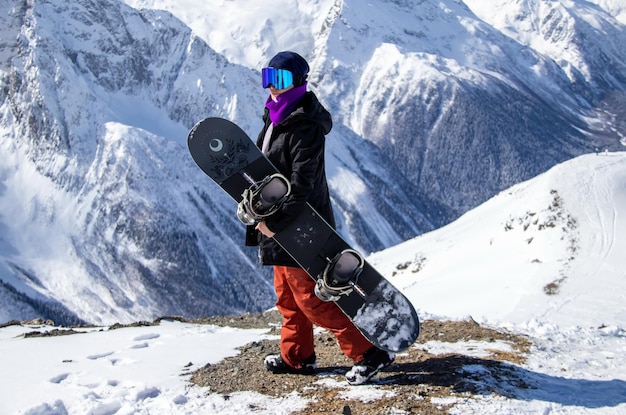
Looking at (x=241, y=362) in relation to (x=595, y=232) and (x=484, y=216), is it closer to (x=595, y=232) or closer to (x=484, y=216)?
(x=595, y=232)

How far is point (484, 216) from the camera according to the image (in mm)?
53219

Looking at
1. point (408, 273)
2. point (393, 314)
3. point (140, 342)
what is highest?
point (393, 314)

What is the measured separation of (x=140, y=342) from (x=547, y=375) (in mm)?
7260

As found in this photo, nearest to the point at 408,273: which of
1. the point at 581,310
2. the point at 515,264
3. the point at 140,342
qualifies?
the point at 515,264

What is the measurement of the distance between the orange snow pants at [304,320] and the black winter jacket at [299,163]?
0.33 metres

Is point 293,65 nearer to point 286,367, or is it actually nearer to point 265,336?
point 286,367

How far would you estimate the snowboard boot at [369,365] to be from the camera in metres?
9.16

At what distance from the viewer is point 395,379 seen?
9414 mm

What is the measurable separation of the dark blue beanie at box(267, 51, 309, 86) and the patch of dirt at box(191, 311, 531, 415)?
423 centimetres

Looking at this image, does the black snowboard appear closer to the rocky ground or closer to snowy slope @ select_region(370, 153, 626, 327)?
the rocky ground

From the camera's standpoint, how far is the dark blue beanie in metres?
9.41

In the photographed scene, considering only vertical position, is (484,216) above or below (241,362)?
below

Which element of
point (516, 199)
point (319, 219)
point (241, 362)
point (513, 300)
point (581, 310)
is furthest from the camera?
point (516, 199)

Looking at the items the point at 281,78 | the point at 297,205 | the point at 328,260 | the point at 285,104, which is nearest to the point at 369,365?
the point at 328,260
